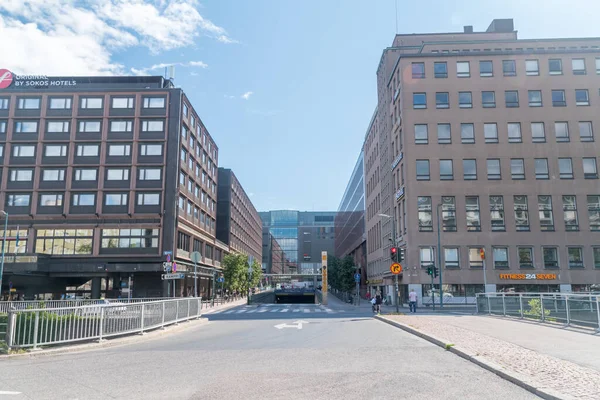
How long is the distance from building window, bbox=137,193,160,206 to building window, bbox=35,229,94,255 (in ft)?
18.8

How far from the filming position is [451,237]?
4575 cm

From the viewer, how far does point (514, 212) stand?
152 ft

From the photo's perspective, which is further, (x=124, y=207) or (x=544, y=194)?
(x=124, y=207)

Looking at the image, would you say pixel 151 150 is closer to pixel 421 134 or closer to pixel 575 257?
pixel 421 134

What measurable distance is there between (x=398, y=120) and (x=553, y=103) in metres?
14.6

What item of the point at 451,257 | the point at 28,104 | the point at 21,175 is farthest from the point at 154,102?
the point at 451,257

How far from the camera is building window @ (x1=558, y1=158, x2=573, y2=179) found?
4719 centimetres

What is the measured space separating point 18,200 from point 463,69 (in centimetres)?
4754

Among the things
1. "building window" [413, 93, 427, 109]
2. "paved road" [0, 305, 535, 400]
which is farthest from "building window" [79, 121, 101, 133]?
"paved road" [0, 305, 535, 400]

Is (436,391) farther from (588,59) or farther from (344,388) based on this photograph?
(588,59)

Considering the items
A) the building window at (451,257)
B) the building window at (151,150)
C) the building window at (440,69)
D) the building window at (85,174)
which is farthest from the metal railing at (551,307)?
the building window at (85,174)

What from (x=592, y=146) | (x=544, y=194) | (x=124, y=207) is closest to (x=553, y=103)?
(x=592, y=146)

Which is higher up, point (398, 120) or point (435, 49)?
point (435, 49)

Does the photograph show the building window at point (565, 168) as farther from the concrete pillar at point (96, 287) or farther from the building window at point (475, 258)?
the concrete pillar at point (96, 287)
